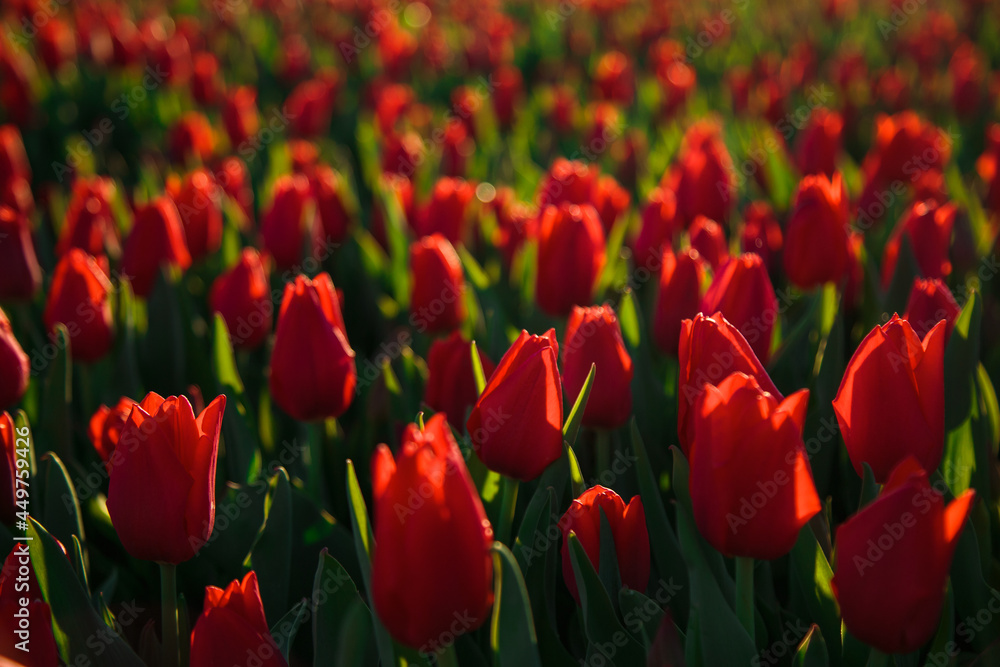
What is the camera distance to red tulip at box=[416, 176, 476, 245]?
2.10 m

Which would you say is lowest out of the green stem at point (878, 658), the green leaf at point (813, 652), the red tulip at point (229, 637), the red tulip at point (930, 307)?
the green leaf at point (813, 652)

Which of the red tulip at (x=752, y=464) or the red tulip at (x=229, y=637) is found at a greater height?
the red tulip at (x=752, y=464)

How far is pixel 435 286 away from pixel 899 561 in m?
1.03

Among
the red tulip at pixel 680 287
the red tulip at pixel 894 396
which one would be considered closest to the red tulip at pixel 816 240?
the red tulip at pixel 680 287

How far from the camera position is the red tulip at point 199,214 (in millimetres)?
2004

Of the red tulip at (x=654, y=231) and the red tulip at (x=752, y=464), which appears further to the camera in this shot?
the red tulip at (x=654, y=231)

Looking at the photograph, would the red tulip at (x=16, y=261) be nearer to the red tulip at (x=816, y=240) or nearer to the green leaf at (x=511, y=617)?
the green leaf at (x=511, y=617)

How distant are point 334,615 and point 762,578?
0.59m

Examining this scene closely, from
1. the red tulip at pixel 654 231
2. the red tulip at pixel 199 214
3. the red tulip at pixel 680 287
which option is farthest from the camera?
the red tulip at pixel 199 214

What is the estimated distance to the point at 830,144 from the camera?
101 inches

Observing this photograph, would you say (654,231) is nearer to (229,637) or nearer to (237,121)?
(229,637)

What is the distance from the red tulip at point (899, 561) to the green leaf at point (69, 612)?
790 mm

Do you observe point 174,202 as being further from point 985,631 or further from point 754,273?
point 985,631

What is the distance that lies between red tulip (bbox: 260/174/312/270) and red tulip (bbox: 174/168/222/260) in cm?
13
